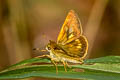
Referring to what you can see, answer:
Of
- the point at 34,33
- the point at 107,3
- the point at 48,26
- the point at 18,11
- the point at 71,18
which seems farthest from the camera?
the point at 48,26

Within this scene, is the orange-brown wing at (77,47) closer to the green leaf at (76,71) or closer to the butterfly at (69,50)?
the butterfly at (69,50)

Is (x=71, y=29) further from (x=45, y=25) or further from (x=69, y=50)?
(x=45, y=25)

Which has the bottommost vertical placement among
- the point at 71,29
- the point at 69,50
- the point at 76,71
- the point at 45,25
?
the point at 76,71

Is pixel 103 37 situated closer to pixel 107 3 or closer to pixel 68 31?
pixel 107 3

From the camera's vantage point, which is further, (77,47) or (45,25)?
(45,25)

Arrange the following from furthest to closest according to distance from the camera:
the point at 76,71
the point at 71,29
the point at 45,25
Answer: the point at 45,25 → the point at 71,29 → the point at 76,71

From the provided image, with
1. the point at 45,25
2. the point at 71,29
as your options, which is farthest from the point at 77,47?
the point at 45,25

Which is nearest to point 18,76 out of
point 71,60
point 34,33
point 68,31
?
point 71,60
